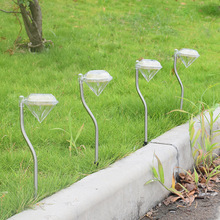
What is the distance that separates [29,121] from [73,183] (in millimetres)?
1492

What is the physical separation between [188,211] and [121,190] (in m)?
0.59

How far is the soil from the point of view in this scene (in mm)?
2672

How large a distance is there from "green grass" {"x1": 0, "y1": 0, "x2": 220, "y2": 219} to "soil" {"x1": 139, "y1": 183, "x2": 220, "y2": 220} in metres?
0.44

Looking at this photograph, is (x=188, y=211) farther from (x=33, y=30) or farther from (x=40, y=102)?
(x=33, y=30)

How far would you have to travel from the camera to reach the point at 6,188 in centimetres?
238

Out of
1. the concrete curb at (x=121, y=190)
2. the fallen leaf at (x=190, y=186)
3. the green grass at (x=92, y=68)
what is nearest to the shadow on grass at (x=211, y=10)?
the green grass at (x=92, y=68)

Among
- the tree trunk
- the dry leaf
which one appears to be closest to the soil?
the dry leaf

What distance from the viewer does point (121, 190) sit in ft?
7.95

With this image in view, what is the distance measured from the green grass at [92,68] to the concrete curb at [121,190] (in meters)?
0.11

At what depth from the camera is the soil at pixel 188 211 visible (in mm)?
2672

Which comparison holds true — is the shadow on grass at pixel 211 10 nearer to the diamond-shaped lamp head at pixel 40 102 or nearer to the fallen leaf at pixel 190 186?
the fallen leaf at pixel 190 186

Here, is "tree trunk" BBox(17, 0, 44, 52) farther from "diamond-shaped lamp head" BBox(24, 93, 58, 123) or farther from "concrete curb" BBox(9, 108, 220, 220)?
"diamond-shaped lamp head" BBox(24, 93, 58, 123)

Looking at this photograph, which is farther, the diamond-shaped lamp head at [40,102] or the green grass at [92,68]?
the green grass at [92,68]

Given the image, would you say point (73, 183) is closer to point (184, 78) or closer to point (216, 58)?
point (184, 78)
